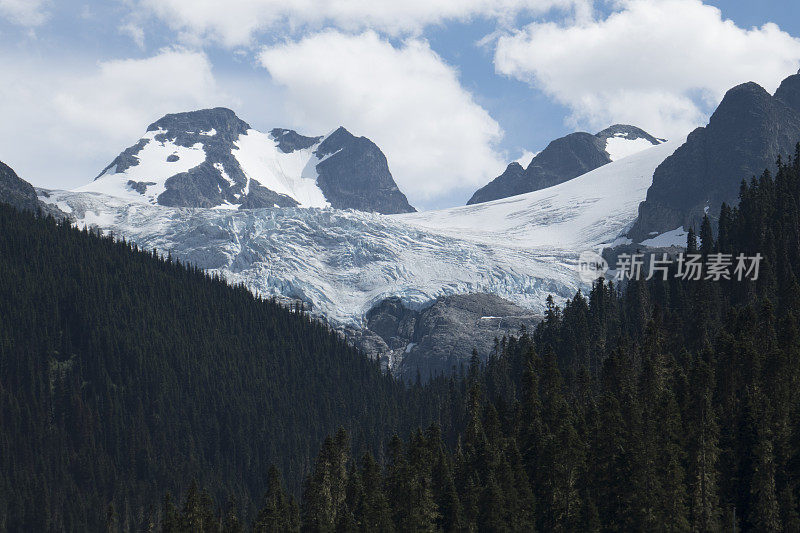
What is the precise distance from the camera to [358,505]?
10488 centimetres

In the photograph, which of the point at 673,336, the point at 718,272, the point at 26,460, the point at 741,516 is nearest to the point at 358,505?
the point at 741,516

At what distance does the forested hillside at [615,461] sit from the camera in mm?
95250

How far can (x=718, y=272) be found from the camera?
169 metres

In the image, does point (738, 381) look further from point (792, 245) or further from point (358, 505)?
point (792, 245)

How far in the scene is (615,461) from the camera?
9944 cm

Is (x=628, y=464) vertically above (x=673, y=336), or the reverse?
(x=673, y=336)

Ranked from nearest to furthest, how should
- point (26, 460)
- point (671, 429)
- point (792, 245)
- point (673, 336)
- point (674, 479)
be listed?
point (674, 479), point (671, 429), point (673, 336), point (792, 245), point (26, 460)

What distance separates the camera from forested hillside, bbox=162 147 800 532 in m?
95.2

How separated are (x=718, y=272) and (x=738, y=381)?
58692 mm

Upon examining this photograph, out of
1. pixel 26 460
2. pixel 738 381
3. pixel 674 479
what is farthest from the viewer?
pixel 26 460

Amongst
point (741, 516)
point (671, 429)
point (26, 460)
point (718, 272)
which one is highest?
point (718, 272)

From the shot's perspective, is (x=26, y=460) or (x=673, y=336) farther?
(x=26, y=460)

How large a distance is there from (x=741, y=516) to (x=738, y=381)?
1873 centimetres

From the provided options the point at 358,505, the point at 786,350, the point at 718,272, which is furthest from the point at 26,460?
the point at 786,350
